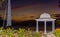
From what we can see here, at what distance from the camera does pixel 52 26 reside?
1121 centimetres

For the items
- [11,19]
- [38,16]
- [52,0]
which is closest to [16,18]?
[11,19]

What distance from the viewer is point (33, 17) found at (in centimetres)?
1141

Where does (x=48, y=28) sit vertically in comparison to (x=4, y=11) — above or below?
below

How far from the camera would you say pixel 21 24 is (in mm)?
11453

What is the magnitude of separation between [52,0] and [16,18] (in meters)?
1.72

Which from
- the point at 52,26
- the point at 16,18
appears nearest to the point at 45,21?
the point at 52,26

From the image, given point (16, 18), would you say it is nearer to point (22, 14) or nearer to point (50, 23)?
point (22, 14)

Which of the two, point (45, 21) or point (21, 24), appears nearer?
point (45, 21)

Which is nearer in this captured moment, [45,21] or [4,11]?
[45,21]

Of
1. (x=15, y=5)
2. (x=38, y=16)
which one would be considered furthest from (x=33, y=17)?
(x=15, y=5)

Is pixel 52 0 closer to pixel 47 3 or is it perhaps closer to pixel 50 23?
pixel 47 3

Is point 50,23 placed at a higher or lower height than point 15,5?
lower

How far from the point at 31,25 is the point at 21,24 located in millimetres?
448

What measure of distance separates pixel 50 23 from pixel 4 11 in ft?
6.70
